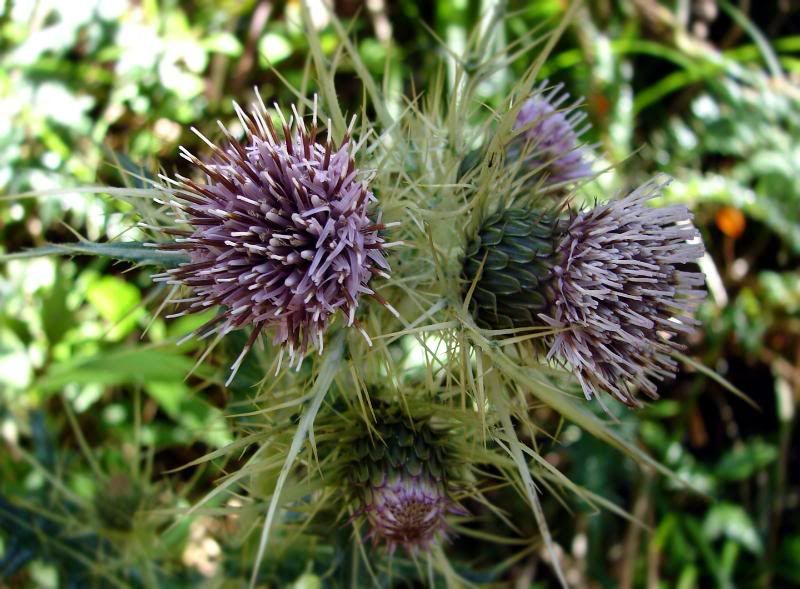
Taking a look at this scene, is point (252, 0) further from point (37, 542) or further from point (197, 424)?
point (37, 542)

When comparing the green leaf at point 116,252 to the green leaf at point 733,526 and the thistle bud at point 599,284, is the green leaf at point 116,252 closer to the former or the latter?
the thistle bud at point 599,284

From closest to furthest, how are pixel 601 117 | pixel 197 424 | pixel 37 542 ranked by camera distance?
pixel 37 542
pixel 197 424
pixel 601 117

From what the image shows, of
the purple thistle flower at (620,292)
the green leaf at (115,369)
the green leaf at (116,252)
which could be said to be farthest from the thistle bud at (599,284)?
the green leaf at (115,369)

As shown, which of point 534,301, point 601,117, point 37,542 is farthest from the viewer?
point 601,117

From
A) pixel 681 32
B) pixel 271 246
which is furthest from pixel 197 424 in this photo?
pixel 681 32

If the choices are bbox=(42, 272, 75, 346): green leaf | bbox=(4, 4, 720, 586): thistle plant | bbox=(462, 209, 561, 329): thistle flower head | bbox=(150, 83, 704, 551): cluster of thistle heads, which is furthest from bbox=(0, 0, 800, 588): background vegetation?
bbox=(462, 209, 561, 329): thistle flower head
